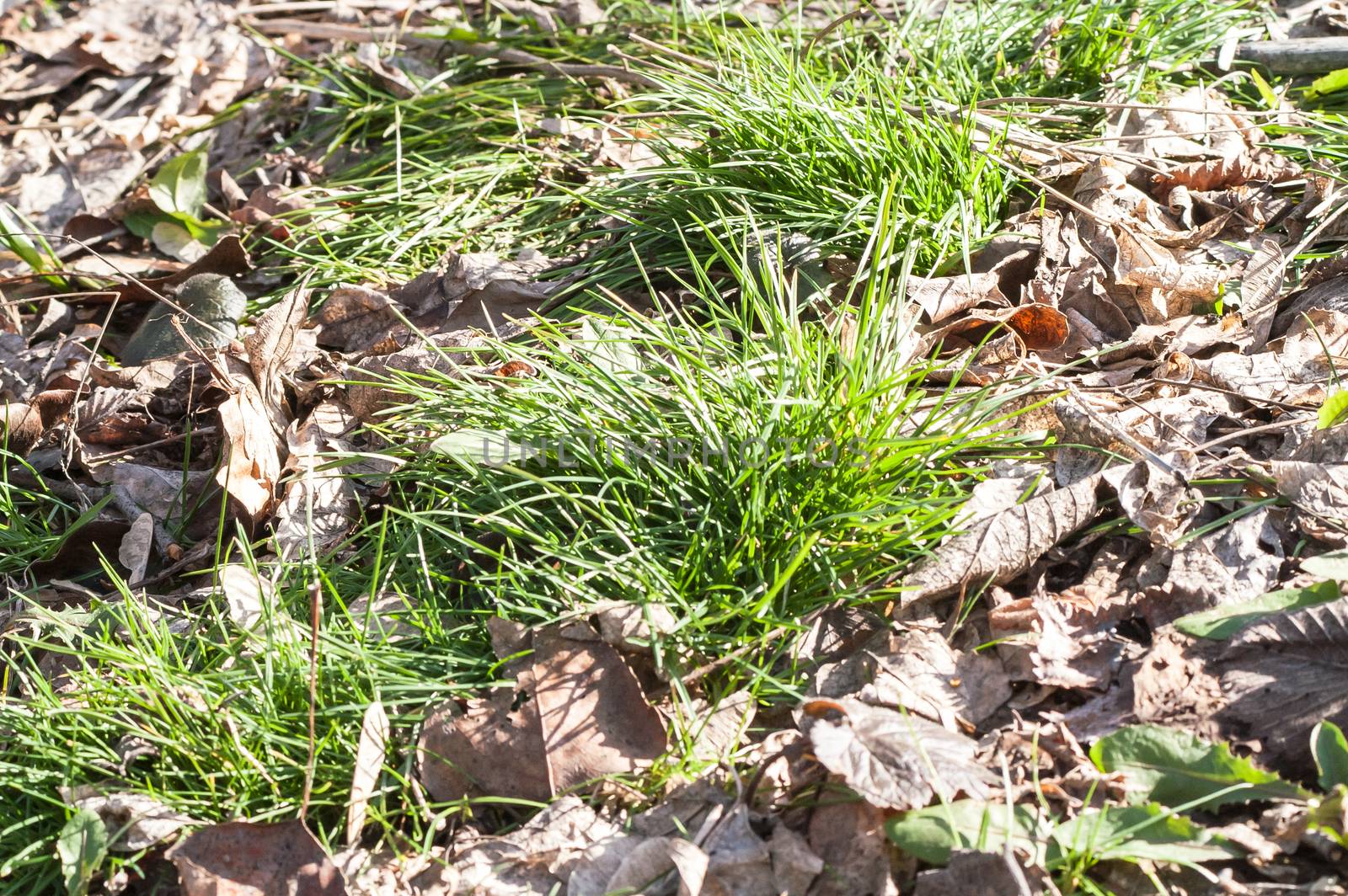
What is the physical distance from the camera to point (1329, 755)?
166 centimetres

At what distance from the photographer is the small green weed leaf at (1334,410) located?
2.12m

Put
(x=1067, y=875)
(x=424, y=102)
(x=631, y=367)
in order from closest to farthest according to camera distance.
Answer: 1. (x=1067, y=875)
2. (x=631, y=367)
3. (x=424, y=102)

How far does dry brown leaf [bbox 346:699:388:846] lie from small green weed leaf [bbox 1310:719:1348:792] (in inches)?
58.4

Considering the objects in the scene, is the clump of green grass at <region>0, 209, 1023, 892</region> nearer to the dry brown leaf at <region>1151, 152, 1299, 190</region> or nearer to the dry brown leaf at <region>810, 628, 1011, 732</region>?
the dry brown leaf at <region>810, 628, 1011, 732</region>

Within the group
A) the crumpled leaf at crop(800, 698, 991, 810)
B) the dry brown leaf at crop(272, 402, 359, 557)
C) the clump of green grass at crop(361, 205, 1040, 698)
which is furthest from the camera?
the dry brown leaf at crop(272, 402, 359, 557)

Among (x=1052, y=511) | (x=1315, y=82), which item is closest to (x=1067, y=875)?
(x=1052, y=511)

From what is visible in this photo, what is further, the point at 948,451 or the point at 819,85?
the point at 819,85

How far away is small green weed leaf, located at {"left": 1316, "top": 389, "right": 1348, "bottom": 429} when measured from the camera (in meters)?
2.12

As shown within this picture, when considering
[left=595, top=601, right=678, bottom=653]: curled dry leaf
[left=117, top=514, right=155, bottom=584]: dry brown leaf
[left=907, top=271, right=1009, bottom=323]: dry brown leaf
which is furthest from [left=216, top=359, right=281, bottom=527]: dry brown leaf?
[left=907, top=271, right=1009, bottom=323]: dry brown leaf

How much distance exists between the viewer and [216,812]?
6.23 ft

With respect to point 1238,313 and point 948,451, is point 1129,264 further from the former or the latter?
point 948,451

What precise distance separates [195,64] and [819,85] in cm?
297

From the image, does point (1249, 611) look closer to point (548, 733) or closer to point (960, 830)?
point (960, 830)

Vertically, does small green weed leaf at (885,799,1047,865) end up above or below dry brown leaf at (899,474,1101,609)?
below
